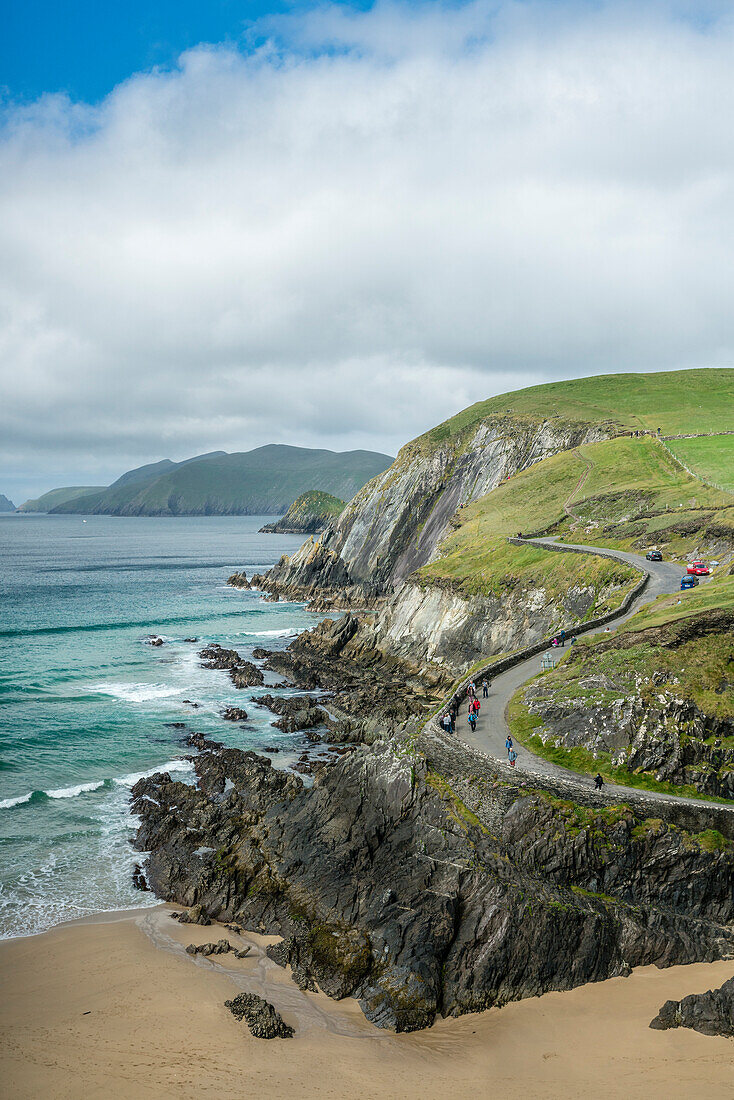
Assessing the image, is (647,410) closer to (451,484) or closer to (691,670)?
(451,484)

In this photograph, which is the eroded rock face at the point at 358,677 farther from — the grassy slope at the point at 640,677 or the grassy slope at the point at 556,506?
the grassy slope at the point at 640,677

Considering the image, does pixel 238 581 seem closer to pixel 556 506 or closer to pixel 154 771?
pixel 556 506

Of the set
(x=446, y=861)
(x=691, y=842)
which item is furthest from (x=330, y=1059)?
(x=691, y=842)

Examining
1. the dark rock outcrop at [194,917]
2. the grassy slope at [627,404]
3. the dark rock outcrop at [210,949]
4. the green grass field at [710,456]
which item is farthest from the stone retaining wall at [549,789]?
the grassy slope at [627,404]

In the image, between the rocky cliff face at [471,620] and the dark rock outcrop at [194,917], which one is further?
the rocky cliff face at [471,620]

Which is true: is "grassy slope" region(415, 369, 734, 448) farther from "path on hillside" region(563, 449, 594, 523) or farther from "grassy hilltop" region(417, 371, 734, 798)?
"path on hillside" region(563, 449, 594, 523)

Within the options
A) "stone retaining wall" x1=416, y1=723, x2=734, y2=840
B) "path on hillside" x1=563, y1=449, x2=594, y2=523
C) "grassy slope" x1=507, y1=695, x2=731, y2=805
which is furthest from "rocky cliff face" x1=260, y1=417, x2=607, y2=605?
"stone retaining wall" x1=416, y1=723, x2=734, y2=840

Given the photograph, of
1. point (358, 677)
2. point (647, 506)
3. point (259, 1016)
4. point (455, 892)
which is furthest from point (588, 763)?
point (647, 506)
